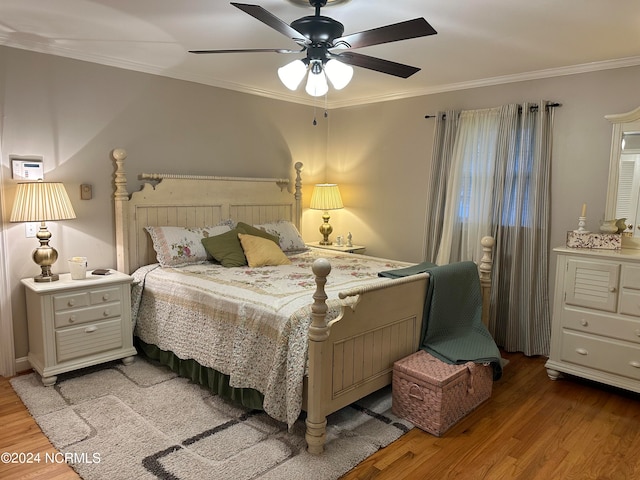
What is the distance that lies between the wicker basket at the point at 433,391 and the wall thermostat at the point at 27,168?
110 inches

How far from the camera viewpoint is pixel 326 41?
7.39ft

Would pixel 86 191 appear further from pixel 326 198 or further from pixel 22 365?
pixel 326 198

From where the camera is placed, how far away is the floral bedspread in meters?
2.35

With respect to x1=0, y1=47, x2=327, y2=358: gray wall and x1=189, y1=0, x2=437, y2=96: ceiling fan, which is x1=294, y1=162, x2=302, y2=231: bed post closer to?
x1=0, y1=47, x2=327, y2=358: gray wall

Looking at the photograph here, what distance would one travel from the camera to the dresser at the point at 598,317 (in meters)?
2.96

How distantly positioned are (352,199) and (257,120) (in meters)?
1.39

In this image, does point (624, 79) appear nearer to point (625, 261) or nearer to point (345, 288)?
point (625, 261)

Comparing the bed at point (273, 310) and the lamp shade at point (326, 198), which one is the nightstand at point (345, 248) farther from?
the bed at point (273, 310)

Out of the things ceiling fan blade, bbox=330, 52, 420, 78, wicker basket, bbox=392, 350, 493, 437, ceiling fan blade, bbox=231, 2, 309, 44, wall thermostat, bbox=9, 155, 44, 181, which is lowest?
wicker basket, bbox=392, 350, 493, 437

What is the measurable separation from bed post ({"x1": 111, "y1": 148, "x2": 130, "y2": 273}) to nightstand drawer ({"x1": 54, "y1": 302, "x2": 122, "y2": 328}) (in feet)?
1.45

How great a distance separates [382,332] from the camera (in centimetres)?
263

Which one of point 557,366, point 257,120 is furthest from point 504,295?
point 257,120

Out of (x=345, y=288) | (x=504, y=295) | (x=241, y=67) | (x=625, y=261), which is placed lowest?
(x=504, y=295)

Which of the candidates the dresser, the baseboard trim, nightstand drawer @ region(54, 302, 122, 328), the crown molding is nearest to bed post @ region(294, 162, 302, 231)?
the crown molding
